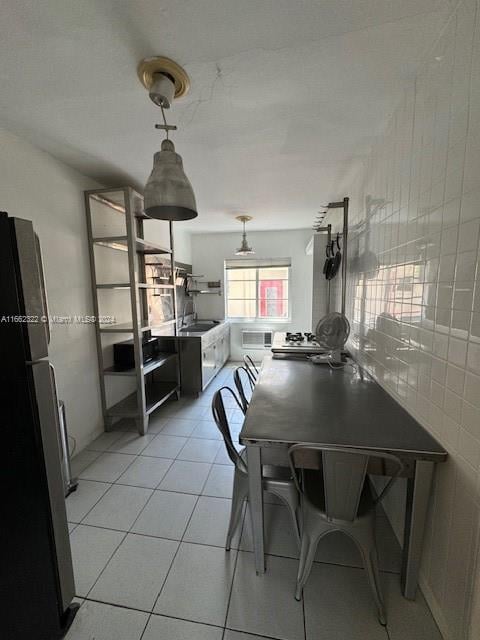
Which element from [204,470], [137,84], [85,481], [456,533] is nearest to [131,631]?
[204,470]

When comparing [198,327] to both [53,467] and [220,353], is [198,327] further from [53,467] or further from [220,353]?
[53,467]

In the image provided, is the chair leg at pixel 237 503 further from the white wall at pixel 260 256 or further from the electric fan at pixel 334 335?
the white wall at pixel 260 256

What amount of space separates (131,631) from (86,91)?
8.13ft

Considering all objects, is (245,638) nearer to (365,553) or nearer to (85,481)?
(365,553)

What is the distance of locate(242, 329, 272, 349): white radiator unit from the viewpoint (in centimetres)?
493

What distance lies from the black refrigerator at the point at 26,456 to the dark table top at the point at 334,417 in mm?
774

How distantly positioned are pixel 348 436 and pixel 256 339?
388 centimetres

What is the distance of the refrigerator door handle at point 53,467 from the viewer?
0.95 metres

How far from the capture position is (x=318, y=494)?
1.22 meters

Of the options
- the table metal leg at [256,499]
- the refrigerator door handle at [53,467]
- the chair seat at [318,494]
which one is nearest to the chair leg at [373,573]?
the chair seat at [318,494]

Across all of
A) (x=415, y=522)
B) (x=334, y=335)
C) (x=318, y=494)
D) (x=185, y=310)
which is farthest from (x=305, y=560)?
(x=185, y=310)

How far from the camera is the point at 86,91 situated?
1.31m

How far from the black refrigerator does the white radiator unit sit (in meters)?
4.06

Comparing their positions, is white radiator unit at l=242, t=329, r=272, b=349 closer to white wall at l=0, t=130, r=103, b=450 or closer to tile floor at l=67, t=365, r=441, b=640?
white wall at l=0, t=130, r=103, b=450
